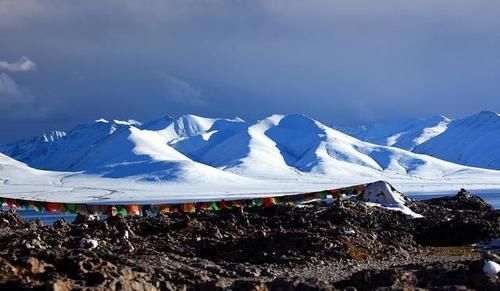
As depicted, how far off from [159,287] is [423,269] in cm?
517

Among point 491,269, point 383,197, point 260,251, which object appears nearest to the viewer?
point 491,269

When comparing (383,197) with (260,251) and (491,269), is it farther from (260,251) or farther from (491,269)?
(491,269)

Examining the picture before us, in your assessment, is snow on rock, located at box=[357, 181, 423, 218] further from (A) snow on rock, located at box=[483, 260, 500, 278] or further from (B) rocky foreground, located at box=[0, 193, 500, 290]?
(A) snow on rock, located at box=[483, 260, 500, 278]

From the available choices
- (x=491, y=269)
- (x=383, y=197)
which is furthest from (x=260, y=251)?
(x=383, y=197)

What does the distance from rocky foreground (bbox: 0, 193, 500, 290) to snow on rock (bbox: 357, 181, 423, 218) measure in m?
0.95

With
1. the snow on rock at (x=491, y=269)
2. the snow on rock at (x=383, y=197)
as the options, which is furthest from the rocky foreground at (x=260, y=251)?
the snow on rock at (x=383, y=197)

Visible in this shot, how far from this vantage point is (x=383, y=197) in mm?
31203

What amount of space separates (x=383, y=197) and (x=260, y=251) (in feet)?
37.2

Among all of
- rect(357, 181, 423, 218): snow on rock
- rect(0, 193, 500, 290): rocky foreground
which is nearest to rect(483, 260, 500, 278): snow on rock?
rect(0, 193, 500, 290): rocky foreground

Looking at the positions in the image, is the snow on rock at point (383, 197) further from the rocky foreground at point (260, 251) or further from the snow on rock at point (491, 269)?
the snow on rock at point (491, 269)

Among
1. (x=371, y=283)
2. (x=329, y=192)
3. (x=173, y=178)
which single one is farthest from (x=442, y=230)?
(x=173, y=178)

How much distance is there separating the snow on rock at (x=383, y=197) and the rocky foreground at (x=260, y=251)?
0.95 m

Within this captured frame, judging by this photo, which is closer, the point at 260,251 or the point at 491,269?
the point at 491,269

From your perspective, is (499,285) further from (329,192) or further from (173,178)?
(173,178)
